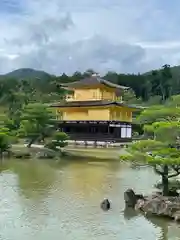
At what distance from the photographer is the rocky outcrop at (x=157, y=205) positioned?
35.0 feet

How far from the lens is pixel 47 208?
11445 mm

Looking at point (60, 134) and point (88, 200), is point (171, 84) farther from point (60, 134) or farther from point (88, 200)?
point (88, 200)

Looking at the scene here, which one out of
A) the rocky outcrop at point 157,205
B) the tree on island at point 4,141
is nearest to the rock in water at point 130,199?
the rocky outcrop at point 157,205

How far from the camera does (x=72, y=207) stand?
11586mm

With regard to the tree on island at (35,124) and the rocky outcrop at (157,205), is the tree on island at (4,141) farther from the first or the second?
the rocky outcrop at (157,205)

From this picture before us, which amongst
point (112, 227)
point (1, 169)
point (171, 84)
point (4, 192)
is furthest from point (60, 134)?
point (171, 84)

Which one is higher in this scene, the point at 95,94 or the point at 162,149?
the point at 95,94

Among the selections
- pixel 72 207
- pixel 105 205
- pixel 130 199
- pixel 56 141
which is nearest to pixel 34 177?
pixel 72 207

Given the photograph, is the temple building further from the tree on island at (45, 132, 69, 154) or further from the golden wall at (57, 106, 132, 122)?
the tree on island at (45, 132, 69, 154)

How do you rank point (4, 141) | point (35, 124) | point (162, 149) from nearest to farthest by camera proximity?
point (162, 149), point (4, 141), point (35, 124)

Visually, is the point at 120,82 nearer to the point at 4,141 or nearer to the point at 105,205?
the point at 4,141

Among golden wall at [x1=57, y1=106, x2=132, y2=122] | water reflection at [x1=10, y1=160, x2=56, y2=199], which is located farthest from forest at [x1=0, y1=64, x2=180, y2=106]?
water reflection at [x1=10, y1=160, x2=56, y2=199]

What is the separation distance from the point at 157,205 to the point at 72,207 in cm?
227

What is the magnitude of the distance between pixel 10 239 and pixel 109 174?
383 inches
